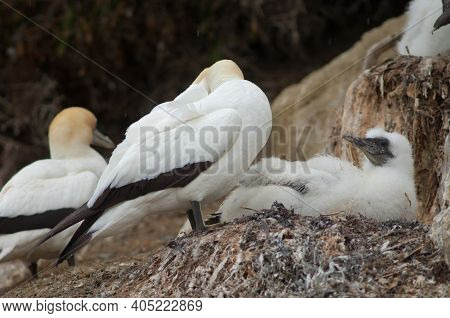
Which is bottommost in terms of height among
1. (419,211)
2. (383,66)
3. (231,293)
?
(419,211)

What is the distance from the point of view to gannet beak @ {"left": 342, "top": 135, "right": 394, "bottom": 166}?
7.52 metres

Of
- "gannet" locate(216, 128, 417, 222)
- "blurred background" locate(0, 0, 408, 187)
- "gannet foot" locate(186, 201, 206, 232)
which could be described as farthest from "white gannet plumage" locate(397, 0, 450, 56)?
"blurred background" locate(0, 0, 408, 187)

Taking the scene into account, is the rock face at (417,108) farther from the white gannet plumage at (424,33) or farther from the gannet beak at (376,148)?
the gannet beak at (376,148)

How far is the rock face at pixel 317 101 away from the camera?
445 inches

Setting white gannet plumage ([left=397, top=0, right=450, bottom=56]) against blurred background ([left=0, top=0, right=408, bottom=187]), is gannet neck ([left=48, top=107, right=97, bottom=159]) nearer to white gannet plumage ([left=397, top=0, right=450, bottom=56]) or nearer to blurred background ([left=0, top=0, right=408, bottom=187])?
white gannet plumage ([left=397, top=0, right=450, bottom=56])

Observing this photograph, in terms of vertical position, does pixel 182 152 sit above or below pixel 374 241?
above

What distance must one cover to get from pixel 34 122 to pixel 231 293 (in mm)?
8446

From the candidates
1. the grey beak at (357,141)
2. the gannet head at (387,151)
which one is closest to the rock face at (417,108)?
the gannet head at (387,151)

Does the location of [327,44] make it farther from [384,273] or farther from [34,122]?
[384,273]

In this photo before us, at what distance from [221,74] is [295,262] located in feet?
7.24

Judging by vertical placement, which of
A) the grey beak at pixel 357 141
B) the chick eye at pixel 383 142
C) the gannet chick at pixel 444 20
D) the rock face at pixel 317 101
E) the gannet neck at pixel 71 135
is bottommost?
the rock face at pixel 317 101

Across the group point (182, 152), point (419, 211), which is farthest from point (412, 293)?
point (419, 211)

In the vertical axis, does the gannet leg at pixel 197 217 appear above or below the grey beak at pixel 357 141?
below

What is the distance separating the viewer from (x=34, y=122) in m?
13.9
